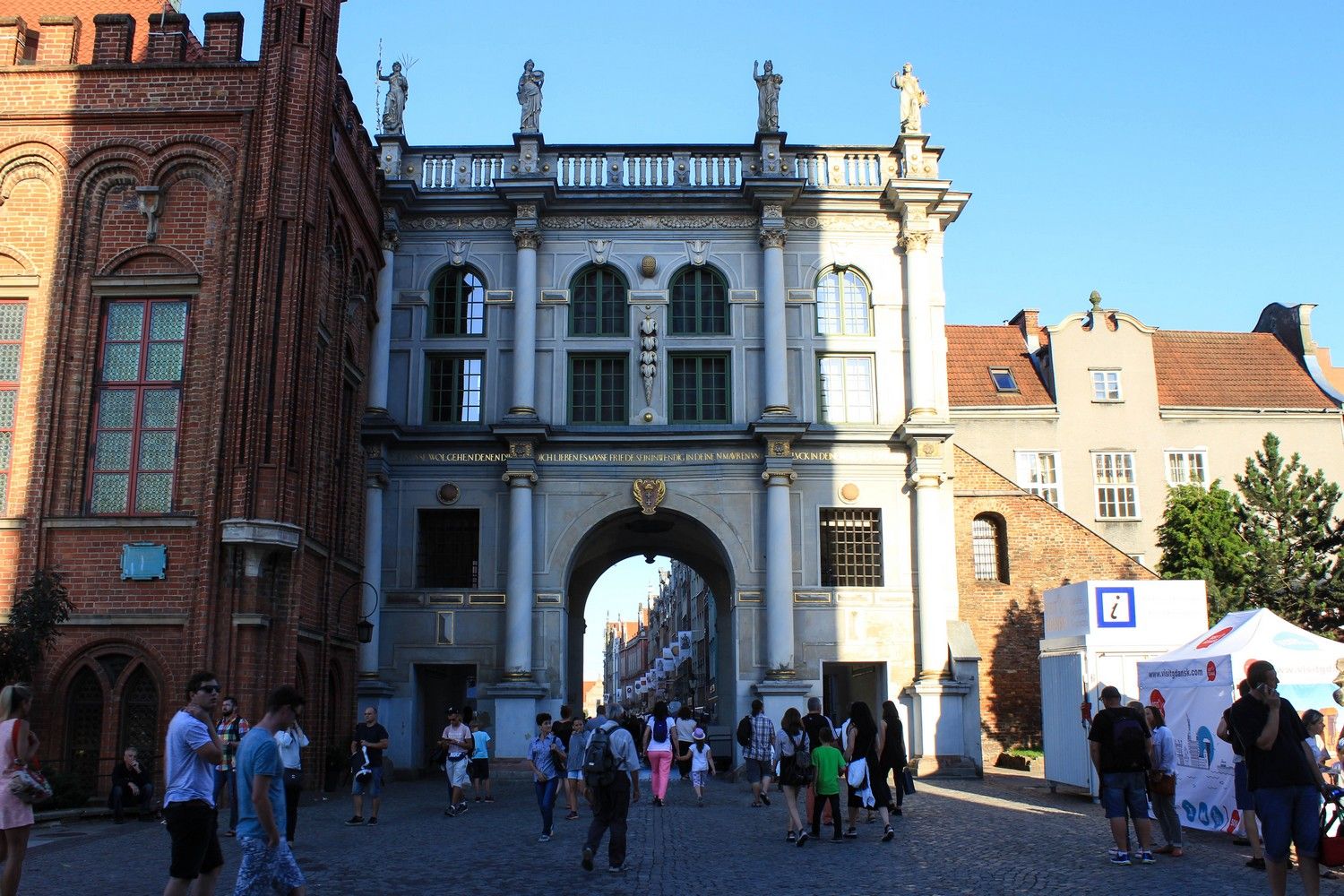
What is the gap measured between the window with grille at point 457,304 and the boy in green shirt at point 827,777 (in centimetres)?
1666

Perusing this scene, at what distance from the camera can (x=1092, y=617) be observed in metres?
20.2

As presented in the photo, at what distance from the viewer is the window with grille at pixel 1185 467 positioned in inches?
1570

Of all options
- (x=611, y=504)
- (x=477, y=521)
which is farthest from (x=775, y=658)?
(x=477, y=521)

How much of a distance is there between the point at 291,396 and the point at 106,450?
3.37 meters

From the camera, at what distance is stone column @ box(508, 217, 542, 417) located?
28125mm

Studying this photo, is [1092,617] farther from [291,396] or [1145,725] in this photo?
[291,396]

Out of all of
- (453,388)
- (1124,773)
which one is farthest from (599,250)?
(1124,773)

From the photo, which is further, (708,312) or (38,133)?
(708,312)

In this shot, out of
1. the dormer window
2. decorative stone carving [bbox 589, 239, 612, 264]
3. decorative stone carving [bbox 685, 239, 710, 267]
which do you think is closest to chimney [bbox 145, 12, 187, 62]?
decorative stone carving [bbox 589, 239, 612, 264]

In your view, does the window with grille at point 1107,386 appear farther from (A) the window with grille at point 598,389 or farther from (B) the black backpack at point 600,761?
(B) the black backpack at point 600,761

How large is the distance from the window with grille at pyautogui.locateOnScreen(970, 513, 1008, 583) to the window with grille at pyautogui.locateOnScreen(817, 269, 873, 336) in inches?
231

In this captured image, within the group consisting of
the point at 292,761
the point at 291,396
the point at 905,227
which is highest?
the point at 905,227

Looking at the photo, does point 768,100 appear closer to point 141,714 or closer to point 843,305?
point 843,305

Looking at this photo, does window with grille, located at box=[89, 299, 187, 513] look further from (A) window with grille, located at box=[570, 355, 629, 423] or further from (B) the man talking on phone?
(B) the man talking on phone
